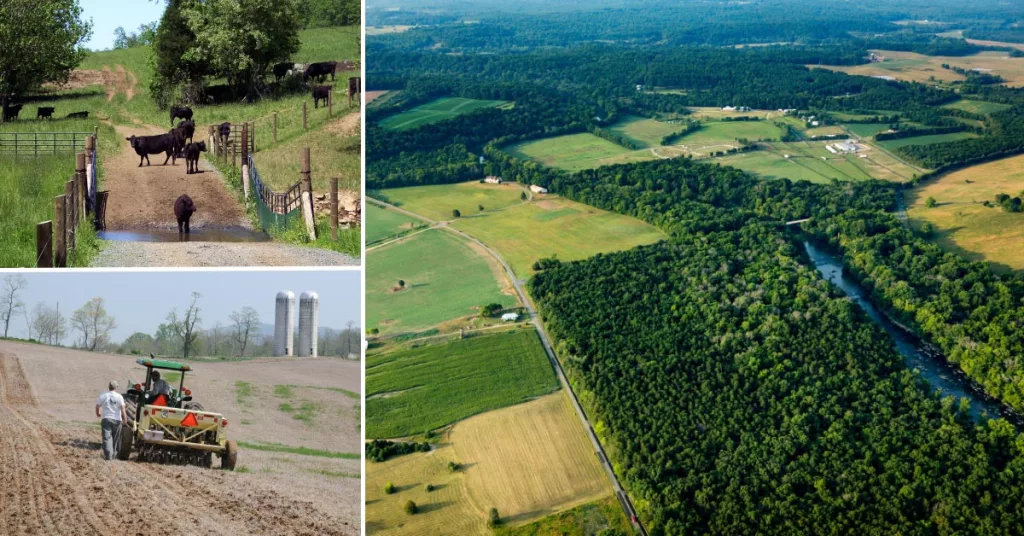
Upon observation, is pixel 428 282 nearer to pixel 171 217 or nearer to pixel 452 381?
pixel 452 381

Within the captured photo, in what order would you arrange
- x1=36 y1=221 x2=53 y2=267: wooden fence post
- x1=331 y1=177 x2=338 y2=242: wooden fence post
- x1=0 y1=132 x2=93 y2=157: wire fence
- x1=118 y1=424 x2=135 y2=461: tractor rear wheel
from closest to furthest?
x1=36 y1=221 x2=53 y2=267: wooden fence post, x1=118 y1=424 x2=135 y2=461: tractor rear wheel, x1=331 y1=177 x2=338 y2=242: wooden fence post, x1=0 y1=132 x2=93 y2=157: wire fence

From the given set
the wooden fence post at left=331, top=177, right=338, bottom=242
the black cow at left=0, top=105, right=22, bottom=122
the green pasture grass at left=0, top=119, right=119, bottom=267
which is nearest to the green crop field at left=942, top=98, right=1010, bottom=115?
the green pasture grass at left=0, top=119, right=119, bottom=267

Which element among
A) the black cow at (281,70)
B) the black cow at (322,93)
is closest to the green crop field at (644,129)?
the black cow at (322,93)

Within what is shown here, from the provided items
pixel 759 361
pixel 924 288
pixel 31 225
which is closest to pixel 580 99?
pixel 924 288

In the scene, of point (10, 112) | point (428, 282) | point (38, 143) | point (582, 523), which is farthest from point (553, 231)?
point (38, 143)

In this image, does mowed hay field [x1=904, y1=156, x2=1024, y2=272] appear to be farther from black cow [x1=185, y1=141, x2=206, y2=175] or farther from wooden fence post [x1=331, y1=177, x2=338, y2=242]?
wooden fence post [x1=331, y1=177, x2=338, y2=242]

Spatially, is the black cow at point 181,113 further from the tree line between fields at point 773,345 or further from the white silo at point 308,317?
the tree line between fields at point 773,345
